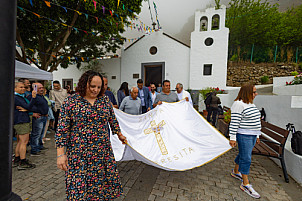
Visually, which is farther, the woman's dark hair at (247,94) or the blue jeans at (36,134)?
the blue jeans at (36,134)

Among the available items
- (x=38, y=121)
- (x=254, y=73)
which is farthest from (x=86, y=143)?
(x=254, y=73)

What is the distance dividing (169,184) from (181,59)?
11.3 metres

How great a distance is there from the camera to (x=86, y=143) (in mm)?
1678

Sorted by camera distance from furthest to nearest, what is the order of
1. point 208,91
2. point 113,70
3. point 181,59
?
point 113,70
point 181,59
point 208,91

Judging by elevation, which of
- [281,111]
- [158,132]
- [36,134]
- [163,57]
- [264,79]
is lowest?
[36,134]

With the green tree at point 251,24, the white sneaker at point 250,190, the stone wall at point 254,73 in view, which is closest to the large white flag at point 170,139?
the white sneaker at point 250,190

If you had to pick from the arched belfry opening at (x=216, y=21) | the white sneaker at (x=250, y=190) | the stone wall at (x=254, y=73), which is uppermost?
the arched belfry opening at (x=216, y=21)

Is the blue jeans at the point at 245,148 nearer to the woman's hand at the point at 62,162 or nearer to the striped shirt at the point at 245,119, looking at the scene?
the striped shirt at the point at 245,119

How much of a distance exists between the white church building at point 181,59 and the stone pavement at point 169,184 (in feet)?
30.9

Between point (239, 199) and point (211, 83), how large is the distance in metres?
10.5

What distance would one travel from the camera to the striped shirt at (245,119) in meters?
2.39

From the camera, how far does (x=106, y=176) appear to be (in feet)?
6.07

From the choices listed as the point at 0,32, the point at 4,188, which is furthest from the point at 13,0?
the point at 4,188

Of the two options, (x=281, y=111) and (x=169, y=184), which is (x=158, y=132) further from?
(x=281, y=111)
